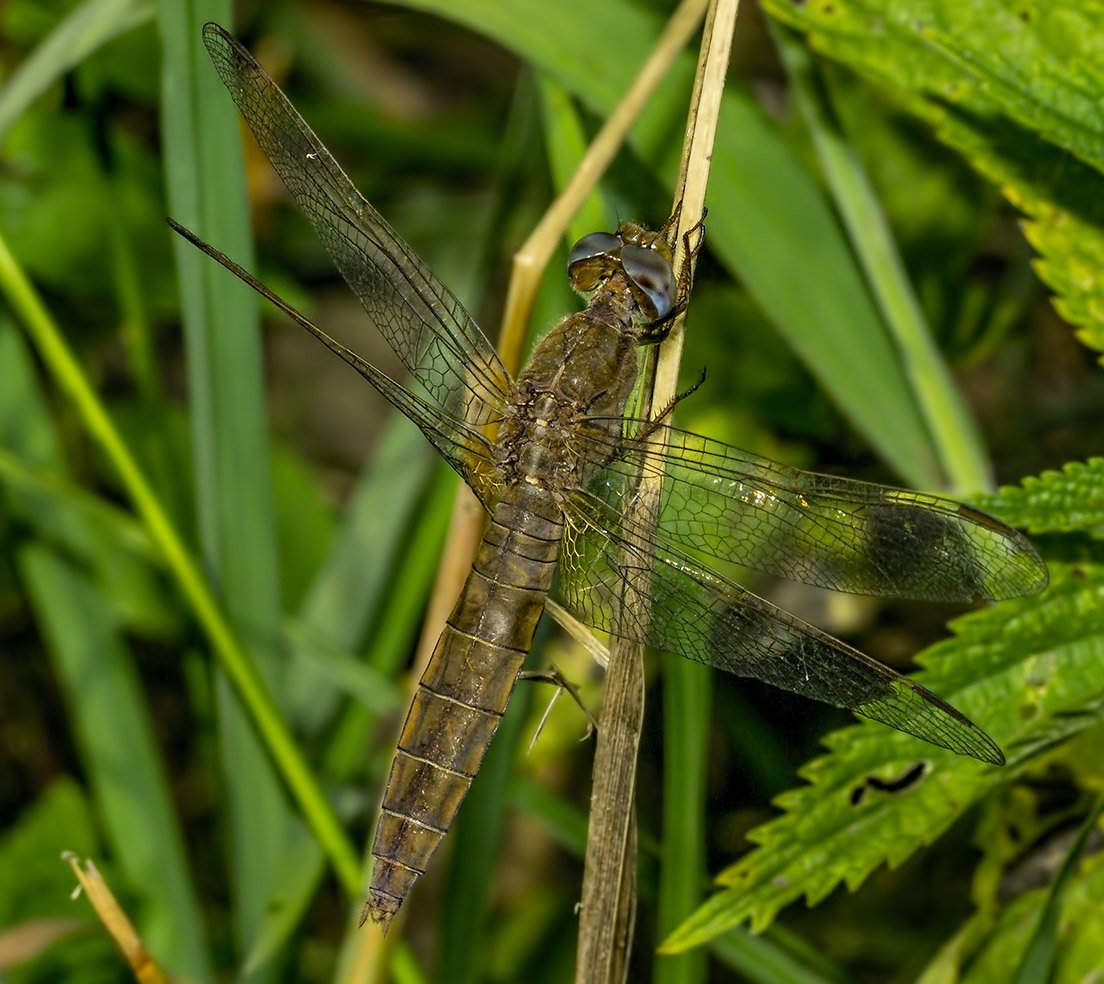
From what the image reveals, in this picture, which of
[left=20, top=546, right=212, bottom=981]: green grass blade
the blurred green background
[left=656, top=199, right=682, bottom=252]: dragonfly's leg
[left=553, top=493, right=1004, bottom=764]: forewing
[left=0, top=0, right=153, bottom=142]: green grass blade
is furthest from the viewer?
[left=20, top=546, right=212, bottom=981]: green grass blade

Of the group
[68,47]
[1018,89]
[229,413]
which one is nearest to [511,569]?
[229,413]

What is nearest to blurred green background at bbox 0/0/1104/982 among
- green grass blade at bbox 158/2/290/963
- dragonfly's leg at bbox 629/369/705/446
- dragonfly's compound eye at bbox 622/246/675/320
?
green grass blade at bbox 158/2/290/963

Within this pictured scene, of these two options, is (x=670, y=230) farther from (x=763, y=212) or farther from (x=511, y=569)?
(x=511, y=569)

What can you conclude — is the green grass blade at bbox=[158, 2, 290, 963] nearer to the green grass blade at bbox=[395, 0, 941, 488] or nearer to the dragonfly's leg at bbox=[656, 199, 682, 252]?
the green grass blade at bbox=[395, 0, 941, 488]

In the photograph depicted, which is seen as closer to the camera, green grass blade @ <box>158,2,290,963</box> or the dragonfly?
the dragonfly

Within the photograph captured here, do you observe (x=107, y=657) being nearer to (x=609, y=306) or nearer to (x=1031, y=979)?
(x=609, y=306)

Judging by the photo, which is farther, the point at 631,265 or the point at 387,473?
the point at 387,473
